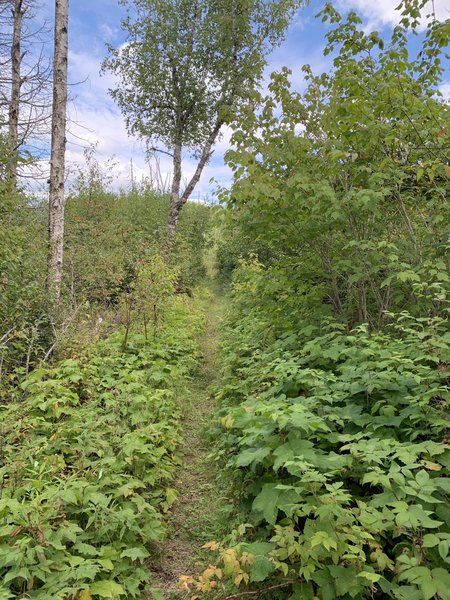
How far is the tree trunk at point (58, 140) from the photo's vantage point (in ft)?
21.8

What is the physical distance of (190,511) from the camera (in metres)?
3.59

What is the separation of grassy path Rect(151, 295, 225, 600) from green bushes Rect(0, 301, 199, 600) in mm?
174

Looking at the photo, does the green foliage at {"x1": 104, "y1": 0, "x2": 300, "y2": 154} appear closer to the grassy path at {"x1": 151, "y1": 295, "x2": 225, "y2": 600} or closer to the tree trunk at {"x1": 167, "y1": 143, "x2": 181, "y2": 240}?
the tree trunk at {"x1": 167, "y1": 143, "x2": 181, "y2": 240}

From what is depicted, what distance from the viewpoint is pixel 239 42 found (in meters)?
12.9

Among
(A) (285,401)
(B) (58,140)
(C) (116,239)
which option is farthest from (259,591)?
(C) (116,239)

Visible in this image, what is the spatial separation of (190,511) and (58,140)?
637cm

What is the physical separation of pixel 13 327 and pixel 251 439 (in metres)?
3.98

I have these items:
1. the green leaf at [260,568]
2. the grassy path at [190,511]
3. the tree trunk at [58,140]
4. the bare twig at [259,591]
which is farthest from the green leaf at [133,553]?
the tree trunk at [58,140]

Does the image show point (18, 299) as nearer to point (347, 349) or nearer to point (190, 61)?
point (347, 349)

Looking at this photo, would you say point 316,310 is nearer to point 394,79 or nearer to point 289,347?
point 289,347

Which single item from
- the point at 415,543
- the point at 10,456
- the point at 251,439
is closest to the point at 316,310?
the point at 251,439

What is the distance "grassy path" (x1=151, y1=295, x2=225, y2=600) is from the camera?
2.90m

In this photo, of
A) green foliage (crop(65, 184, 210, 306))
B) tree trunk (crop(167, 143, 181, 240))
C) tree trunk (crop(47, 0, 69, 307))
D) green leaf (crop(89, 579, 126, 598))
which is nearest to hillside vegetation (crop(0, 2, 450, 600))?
green leaf (crop(89, 579, 126, 598))

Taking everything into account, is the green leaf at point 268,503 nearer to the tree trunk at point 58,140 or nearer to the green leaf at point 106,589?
the green leaf at point 106,589
